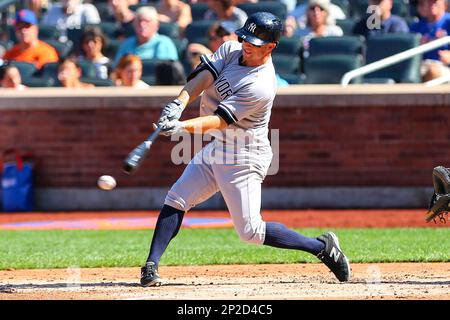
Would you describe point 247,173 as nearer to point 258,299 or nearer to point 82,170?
point 258,299

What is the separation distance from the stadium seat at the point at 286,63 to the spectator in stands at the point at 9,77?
3337mm

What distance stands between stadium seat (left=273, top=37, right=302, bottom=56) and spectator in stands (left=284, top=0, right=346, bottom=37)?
0.49 meters

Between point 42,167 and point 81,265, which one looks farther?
point 42,167

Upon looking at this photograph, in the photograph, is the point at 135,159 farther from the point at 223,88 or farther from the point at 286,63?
the point at 286,63

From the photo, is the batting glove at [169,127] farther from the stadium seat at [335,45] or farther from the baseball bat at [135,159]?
the stadium seat at [335,45]

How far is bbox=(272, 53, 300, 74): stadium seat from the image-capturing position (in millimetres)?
13531

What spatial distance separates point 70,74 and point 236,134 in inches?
278

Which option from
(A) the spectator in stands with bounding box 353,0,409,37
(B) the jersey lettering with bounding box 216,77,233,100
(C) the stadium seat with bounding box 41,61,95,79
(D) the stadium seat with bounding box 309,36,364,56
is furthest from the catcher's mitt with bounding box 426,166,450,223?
(C) the stadium seat with bounding box 41,61,95,79

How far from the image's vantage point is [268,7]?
1420cm

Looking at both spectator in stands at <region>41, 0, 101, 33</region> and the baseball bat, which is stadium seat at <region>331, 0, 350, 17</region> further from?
the baseball bat

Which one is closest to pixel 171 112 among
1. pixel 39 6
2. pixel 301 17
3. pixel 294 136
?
pixel 294 136

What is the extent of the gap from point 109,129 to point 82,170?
0.62 m

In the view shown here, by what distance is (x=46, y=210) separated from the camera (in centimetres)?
1361
